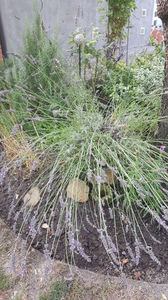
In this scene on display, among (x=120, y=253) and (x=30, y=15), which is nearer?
Answer: (x=120, y=253)

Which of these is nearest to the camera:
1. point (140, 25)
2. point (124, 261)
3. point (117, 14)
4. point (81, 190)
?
point (124, 261)

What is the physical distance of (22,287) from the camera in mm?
1105

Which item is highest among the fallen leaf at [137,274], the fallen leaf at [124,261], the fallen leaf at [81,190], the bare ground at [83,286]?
the fallen leaf at [81,190]

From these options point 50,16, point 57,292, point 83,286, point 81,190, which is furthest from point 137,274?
point 50,16

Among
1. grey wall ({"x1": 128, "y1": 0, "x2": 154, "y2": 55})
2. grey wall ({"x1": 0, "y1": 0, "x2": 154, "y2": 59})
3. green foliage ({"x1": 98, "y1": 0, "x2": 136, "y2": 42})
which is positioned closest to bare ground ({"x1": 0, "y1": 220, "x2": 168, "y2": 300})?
grey wall ({"x1": 0, "y1": 0, "x2": 154, "y2": 59})

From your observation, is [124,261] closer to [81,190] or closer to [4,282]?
[81,190]

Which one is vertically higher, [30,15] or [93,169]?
[30,15]

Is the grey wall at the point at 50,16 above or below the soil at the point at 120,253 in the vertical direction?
above

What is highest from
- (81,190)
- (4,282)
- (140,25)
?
(140,25)

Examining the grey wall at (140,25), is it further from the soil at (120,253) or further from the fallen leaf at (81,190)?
the soil at (120,253)

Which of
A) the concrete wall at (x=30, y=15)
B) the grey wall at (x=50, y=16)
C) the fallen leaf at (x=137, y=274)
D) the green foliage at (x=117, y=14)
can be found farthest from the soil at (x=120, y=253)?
the green foliage at (x=117, y=14)

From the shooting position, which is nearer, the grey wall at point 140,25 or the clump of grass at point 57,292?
the clump of grass at point 57,292

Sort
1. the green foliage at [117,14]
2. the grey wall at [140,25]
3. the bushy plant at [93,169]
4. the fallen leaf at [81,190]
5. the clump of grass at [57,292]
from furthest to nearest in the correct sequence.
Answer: the grey wall at [140,25] < the green foliage at [117,14] < the fallen leaf at [81,190] < the bushy plant at [93,169] < the clump of grass at [57,292]

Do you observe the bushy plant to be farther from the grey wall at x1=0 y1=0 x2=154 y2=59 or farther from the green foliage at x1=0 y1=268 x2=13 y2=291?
the grey wall at x1=0 y1=0 x2=154 y2=59
